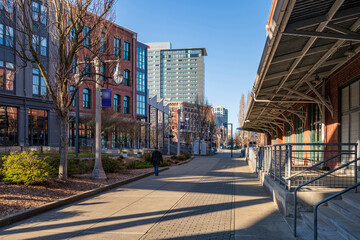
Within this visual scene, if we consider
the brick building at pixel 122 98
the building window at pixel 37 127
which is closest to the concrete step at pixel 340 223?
the building window at pixel 37 127

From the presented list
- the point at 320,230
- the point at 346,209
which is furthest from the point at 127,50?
the point at 320,230

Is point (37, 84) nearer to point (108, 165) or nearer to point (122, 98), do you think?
point (122, 98)

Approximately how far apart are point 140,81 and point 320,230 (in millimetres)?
56779

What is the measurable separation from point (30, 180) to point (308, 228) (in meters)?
8.17

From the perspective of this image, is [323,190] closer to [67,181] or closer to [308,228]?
[308,228]

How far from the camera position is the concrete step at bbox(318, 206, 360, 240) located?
4790mm

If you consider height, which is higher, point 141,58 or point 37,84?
point 141,58

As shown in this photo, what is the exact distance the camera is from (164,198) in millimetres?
10750

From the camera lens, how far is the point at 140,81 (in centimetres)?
6088

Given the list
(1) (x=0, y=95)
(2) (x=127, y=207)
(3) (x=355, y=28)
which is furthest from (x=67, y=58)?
(1) (x=0, y=95)

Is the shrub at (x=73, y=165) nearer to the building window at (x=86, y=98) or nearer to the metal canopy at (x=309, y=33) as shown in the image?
the metal canopy at (x=309, y=33)

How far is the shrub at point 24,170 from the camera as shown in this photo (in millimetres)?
10250

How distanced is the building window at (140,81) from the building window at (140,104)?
1436mm

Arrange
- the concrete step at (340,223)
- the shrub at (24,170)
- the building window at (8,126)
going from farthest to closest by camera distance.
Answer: the building window at (8,126), the shrub at (24,170), the concrete step at (340,223)
